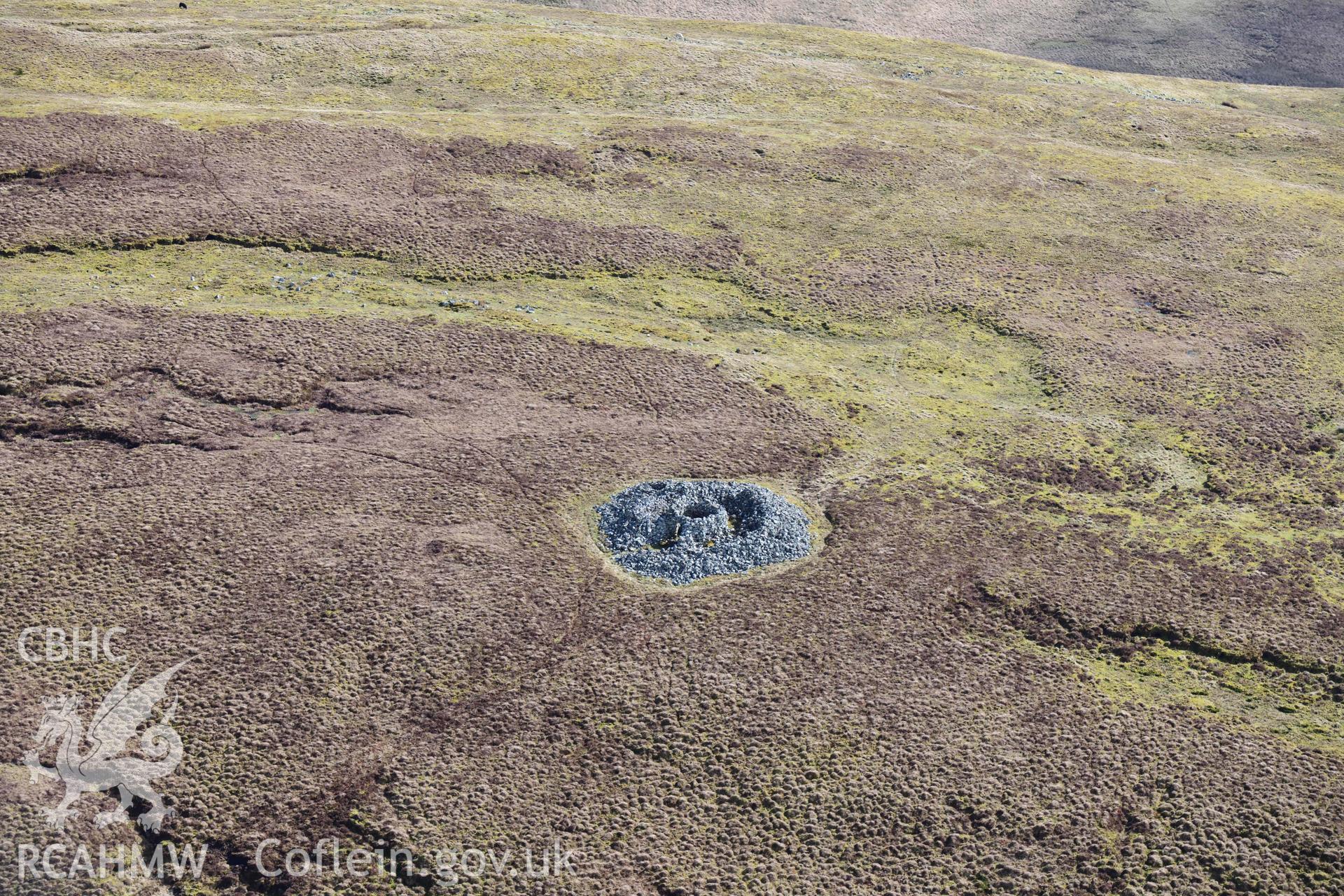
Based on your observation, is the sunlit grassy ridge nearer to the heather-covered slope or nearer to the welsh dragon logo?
the heather-covered slope

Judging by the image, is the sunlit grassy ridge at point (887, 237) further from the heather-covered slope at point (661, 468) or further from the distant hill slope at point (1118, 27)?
the distant hill slope at point (1118, 27)

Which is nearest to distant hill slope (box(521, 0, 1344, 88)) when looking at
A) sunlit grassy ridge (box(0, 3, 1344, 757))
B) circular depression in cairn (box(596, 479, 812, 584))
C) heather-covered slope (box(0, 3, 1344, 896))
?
sunlit grassy ridge (box(0, 3, 1344, 757))

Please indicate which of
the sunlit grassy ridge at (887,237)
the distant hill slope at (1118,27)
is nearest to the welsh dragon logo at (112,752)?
the sunlit grassy ridge at (887,237)

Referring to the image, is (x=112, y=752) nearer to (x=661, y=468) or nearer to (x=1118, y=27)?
(x=661, y=468)

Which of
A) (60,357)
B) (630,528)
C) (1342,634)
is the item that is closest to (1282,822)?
(1342,634)

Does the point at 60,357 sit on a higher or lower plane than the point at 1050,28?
lower

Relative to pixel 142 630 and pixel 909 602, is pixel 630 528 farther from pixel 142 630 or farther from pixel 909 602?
pixel 142 630
